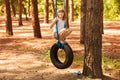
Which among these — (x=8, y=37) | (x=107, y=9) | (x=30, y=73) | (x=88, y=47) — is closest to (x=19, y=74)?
(x=30, y=73)

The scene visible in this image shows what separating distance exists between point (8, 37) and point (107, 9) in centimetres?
3563

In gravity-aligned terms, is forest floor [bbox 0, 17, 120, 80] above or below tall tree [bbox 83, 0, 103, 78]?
below

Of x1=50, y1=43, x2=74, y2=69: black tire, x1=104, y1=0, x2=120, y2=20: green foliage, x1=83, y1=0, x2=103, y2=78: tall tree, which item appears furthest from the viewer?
x1=104, y1=0, x2=120, y2=20: green foliage

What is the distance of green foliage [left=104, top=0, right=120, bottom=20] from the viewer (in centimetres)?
4990

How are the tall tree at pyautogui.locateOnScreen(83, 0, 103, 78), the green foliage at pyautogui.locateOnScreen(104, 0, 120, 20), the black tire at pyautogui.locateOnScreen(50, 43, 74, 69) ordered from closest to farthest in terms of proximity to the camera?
the black tire at pyautogui.locateOnScreen(50, 43, 74, 69) → the tall tree at pyautogui.locateOnScreen(83, 0, 103, 78) → the green foliage at pyautogui.locateOnScreen(104, 0, 120, 20)

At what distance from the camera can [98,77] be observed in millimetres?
10055

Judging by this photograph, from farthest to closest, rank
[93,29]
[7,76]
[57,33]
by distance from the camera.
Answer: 1. [7,76]
2. [93,29]
3. [57,33]

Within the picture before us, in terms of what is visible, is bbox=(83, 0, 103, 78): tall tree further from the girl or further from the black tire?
the black tire

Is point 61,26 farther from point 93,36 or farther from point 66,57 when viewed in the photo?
point 93,36

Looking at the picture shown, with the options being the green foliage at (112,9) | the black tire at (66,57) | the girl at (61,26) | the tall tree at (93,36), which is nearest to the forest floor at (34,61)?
the tall tree at (93,36)

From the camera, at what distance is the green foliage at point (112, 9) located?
49903 mm

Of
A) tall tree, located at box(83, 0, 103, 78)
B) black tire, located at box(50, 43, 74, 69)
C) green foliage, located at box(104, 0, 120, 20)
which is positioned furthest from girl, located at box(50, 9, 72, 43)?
green foliage, located at box(104, 0, 120, 20)

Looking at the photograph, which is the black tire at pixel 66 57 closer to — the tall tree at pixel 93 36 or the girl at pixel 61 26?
the girl at pixel 61 26

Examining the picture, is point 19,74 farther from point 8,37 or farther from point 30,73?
point 8,37
